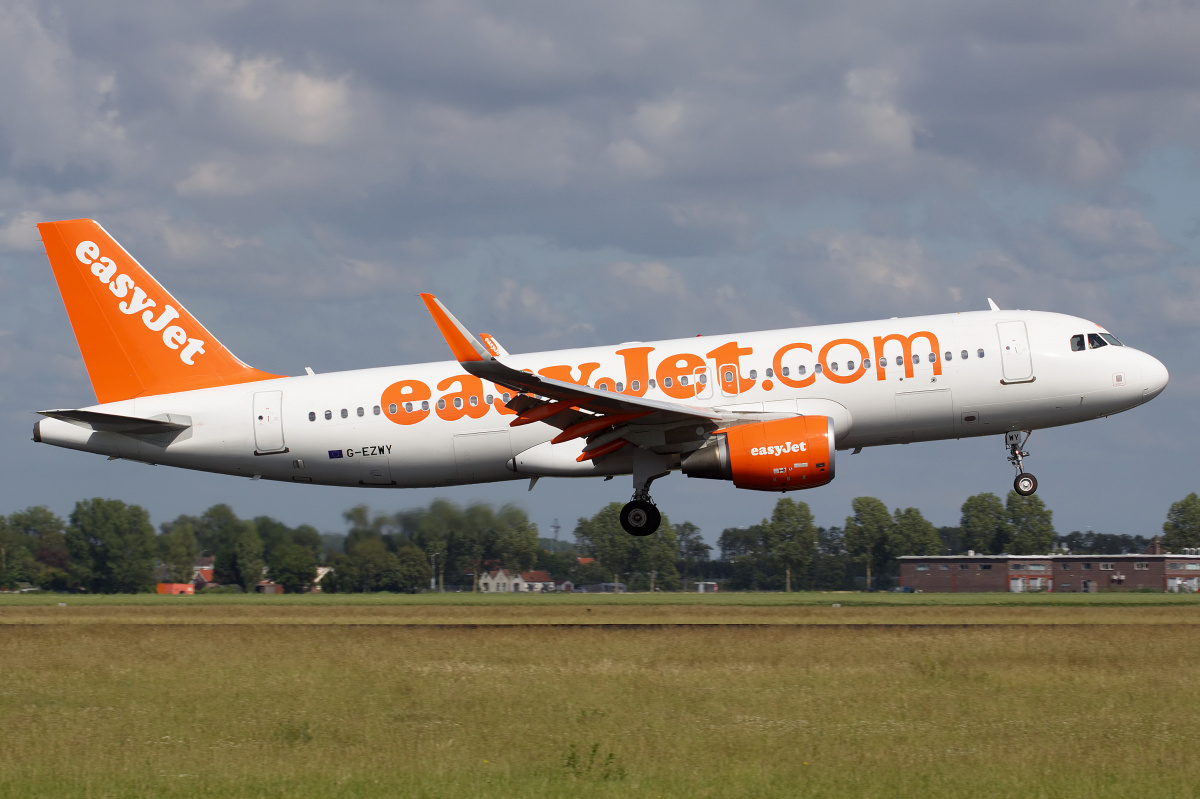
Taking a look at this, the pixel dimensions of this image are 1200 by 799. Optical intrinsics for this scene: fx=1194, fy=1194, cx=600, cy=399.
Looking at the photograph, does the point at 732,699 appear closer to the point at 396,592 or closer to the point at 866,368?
the point at 866,368

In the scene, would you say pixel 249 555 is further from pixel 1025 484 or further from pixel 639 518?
pixel 1025 484

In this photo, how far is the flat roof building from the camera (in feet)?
293

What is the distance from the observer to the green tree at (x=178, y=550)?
57.9 meters

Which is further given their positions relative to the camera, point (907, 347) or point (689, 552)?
point (689, 552)

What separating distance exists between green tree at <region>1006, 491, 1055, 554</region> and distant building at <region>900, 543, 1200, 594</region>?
1.74 m

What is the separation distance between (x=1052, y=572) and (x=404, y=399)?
3018 inches

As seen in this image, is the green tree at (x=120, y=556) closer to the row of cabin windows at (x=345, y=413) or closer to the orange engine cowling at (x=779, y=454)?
the row of cabin windows at (x=345, y=413)

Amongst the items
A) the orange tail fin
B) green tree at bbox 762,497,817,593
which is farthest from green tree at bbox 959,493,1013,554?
the orange tail fin

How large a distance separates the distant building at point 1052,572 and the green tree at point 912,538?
70 cm

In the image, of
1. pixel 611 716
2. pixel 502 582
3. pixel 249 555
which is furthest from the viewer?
pixel 249 555

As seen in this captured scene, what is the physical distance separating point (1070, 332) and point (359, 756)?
20.2 metres

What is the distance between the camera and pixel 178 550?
61.1 m

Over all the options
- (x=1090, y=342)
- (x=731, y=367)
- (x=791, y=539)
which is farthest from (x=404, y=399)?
(x=791, y=539)

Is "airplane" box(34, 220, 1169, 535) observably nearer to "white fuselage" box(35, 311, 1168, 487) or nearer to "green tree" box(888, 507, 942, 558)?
"white fuselage" box(35, 311, 1168, 487)
